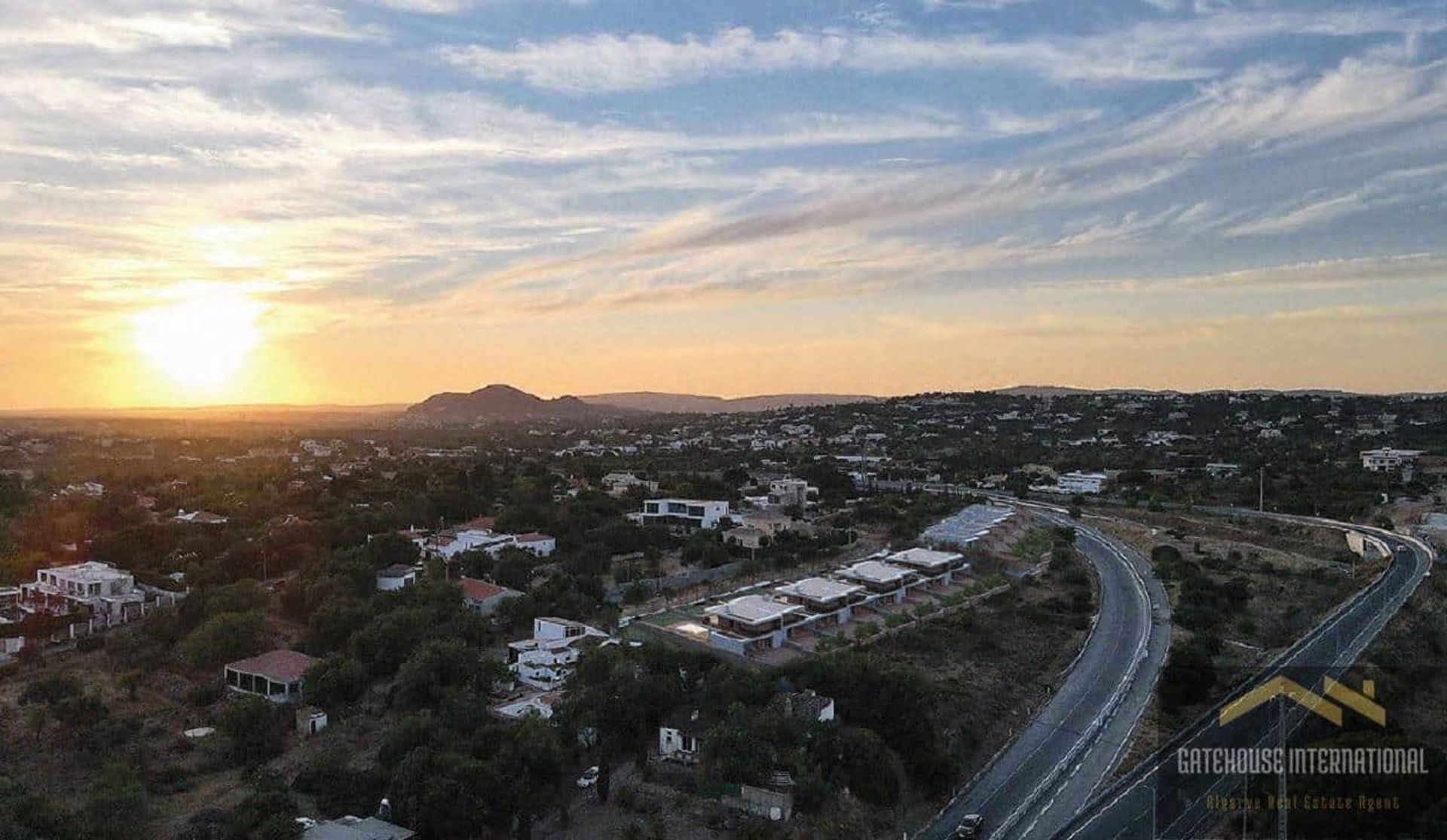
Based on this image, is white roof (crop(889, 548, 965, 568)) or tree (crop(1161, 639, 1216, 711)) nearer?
tree (crop(1161, 639, 1216, 711))

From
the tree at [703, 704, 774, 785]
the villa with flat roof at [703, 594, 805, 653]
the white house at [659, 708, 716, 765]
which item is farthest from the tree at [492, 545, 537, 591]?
the tree at [703, 704, 774, 785]

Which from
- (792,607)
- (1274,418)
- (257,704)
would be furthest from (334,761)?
(1274,418)

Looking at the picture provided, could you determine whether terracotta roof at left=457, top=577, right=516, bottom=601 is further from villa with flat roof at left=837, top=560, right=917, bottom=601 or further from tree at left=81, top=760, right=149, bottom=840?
tree at left=81, top=760, right=149, bottom=840

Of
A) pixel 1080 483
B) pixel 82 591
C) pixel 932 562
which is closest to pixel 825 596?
pixel 932 562

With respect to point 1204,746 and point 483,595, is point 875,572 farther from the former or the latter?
point 1204,746

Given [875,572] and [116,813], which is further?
[875,572]

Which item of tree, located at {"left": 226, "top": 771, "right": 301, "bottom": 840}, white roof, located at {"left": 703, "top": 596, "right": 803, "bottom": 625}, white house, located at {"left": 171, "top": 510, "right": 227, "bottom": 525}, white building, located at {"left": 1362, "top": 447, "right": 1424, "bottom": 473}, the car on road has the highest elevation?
white building, located at {"left": 1362, "top": 447, "right": 1424, "bottom": 473}

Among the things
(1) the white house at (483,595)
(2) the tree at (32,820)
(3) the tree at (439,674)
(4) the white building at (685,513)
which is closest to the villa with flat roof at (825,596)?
(1) the white house at (483,595)

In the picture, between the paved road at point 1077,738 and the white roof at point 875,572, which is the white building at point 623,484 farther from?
the paved road at point 1077,738
